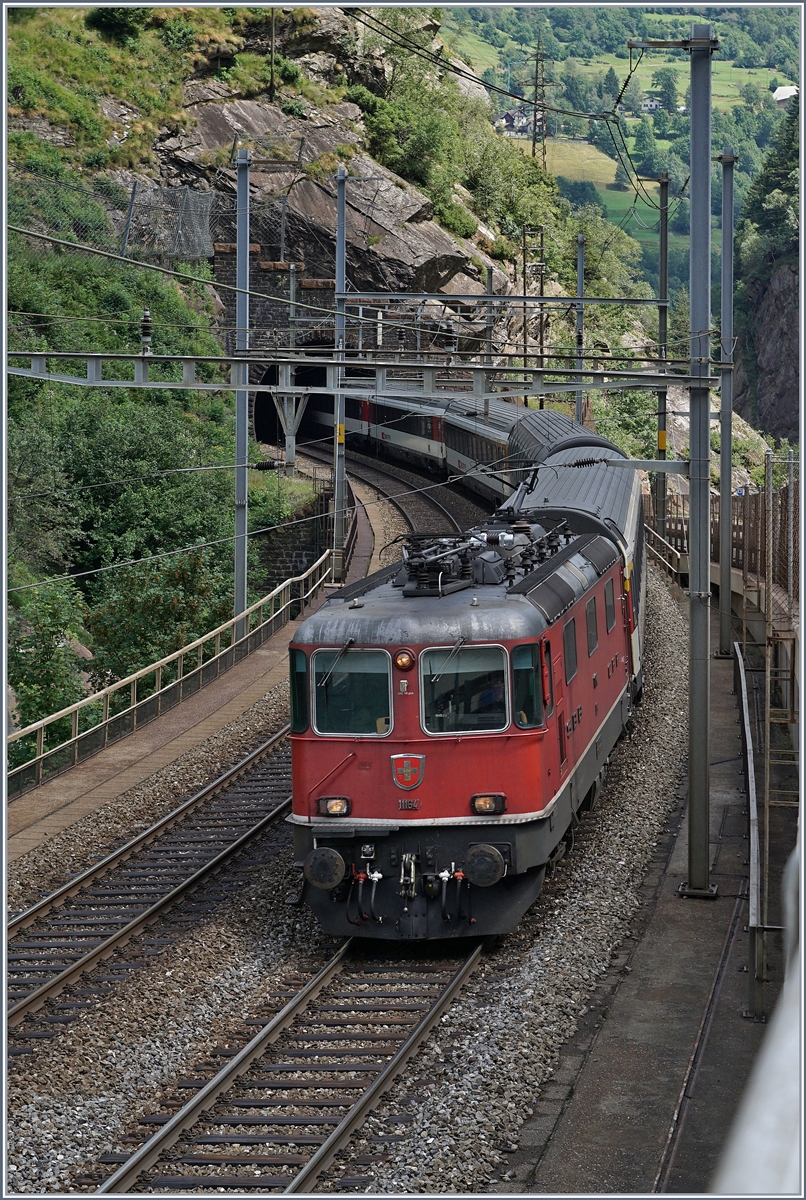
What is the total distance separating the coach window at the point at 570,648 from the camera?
1207cm

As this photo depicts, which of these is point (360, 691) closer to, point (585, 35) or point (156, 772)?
point (156, 772)

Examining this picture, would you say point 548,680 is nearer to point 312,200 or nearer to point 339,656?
point 339,656

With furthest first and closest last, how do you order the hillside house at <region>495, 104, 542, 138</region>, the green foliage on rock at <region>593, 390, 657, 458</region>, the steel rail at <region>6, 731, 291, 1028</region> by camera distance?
the hillside house at <region>495, 104, 542, 138</region>
the green foliage on rock at <region>593, 390, 657, 458</region>
the steel rail at <region>6, 731, 291, 1028</region>

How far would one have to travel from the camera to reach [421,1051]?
8914 mm

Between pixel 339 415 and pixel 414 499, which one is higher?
pixel 339 415

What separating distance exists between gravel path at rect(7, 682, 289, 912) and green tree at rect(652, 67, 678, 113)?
12215cm

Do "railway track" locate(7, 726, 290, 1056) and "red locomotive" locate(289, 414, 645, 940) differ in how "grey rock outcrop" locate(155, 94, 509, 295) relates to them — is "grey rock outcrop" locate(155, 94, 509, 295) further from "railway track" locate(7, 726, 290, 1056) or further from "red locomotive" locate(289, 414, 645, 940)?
"red locomotive" locate(289, 414, 645, 940)

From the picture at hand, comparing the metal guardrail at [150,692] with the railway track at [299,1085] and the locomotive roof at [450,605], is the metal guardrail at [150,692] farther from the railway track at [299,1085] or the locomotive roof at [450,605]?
the railway track at [299,1085]

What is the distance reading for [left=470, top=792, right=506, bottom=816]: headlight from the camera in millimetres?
10664

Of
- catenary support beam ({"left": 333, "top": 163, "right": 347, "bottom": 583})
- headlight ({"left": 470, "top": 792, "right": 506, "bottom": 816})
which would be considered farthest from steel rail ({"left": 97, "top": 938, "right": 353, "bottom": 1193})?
catenary support beam ({"left": 333, "top": 163, "right": 347, "bottom": 583})

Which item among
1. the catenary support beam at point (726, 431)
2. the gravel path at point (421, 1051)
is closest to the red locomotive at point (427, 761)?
the gravel path at point (421, 1051)

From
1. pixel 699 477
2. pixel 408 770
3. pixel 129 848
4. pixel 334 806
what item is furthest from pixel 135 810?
pixel 699 477

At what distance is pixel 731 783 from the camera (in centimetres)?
1642

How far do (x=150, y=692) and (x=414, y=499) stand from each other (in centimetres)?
1758
